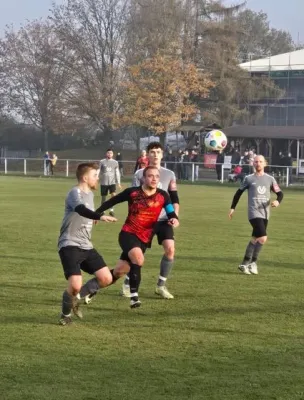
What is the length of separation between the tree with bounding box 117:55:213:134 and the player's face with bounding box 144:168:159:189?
52.2 metres

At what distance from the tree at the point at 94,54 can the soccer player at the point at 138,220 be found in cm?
5909

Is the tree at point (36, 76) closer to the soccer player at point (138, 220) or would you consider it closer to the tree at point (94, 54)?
the tree at point (94, 54)

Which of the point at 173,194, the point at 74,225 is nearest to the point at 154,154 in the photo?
the point at 173,194

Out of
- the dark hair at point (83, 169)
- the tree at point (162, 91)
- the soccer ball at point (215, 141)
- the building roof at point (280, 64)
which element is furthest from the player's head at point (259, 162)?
the building roof at point (280, 64)

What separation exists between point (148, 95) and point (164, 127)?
2657mm

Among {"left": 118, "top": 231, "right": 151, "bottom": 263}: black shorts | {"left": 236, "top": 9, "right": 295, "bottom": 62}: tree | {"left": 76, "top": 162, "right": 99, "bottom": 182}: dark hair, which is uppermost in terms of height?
{"left": 236, "top": 9, "right": 295, "bottom": 62}: tree

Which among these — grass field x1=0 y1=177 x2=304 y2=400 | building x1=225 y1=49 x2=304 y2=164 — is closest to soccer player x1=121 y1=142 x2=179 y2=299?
grass field x1=0 y1=177 x2=304 y2=400

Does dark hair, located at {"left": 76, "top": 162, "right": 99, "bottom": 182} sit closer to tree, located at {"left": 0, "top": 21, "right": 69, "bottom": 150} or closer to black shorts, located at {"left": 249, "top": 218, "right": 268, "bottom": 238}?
black shorts, located at {"left": 249, "top": 218, "right": 268, "bottom": 238}

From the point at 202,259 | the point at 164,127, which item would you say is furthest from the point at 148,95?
the point at 202,259

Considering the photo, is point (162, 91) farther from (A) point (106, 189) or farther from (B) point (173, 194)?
(B) point (173, 194)

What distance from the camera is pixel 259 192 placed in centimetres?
1415

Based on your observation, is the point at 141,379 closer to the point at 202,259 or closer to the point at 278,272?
the point at 278,272

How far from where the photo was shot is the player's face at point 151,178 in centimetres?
1015

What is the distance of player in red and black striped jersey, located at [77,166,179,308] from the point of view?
404 inches
